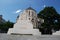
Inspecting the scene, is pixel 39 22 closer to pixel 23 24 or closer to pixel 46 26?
pixel 46 26

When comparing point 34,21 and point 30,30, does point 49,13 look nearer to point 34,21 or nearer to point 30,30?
point 34,21

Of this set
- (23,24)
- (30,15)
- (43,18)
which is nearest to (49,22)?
(43,18)

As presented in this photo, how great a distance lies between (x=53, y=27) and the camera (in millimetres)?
35844

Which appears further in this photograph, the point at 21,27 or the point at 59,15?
the point at 59,15

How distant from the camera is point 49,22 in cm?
3891

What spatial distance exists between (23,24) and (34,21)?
18201 millimetres

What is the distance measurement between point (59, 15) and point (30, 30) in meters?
24.2

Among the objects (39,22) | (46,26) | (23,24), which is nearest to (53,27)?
(46,26)

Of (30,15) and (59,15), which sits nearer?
(30,15)

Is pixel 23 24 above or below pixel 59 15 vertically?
below

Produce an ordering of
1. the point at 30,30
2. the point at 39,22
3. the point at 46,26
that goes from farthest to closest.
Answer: the point at 39,22 → the point at 46,26 → the point at 30,30

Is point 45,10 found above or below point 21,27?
above

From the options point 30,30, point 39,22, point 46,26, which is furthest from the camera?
point 39,22

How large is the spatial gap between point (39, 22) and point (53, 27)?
4.75 metres
